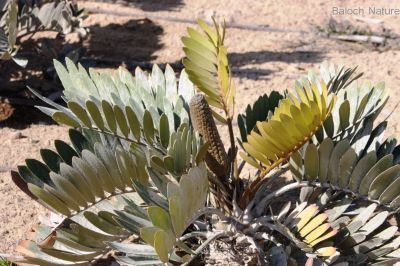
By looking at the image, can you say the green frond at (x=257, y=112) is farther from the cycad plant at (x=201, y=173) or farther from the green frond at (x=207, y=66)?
the green frond at (x=207, y=66)

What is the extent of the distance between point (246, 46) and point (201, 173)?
288 centimetres

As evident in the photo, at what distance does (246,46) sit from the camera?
4.78m

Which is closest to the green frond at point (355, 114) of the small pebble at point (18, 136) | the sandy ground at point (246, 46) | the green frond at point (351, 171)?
the green frond at point (351, 171)

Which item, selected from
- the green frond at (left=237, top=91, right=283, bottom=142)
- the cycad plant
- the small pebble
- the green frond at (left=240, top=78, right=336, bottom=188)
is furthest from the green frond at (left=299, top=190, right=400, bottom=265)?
the small pebble

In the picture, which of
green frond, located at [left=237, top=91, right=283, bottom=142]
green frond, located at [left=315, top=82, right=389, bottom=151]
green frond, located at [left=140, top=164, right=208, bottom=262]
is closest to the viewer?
green frond, located at [left=140, top=164, right=208, bottom=262]

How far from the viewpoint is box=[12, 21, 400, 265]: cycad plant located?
6.73 ft

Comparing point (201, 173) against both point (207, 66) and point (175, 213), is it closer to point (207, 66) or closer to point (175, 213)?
point (175, 213)

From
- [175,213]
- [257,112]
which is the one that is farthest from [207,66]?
[175,213]

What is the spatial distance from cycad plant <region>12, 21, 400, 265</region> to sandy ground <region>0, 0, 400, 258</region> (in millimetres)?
1009

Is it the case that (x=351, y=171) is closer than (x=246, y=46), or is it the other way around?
(x=351, y=171)

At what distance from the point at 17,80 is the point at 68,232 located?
2.29 metres

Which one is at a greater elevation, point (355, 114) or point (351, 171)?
point (355, 114)

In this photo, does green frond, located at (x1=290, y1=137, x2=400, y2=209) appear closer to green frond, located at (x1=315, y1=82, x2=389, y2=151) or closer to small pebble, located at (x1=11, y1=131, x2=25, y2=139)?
green frond, located at (x1=315, y1=82, x2=389, y2=151)

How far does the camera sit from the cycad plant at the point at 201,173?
6.73ft
